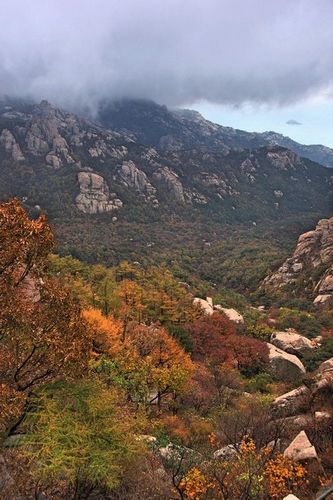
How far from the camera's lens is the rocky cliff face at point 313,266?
10649 cm

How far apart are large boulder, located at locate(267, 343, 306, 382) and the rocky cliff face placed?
52.0 meters

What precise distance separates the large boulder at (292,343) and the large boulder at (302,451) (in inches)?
1732

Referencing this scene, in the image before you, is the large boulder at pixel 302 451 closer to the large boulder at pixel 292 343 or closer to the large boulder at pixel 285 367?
the large boulder at pixel 285 367

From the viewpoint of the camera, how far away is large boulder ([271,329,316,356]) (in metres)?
60.0

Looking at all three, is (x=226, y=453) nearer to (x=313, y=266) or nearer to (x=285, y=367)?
(x=285, y=367)

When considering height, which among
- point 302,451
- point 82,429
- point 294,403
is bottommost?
point 294,403

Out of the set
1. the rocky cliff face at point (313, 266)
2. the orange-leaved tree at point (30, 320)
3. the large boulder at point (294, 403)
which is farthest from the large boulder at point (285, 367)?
the rocky cliff face at point (313, 266)

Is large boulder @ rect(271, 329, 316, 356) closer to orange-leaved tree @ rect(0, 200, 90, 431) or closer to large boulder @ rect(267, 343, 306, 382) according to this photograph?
large boulder @ rect(267, 343, 306, 382)

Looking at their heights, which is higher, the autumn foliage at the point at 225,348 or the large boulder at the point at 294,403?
the large boulder at the point at 294,403

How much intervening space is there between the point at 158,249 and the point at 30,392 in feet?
592

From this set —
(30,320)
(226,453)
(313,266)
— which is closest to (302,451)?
(226,453)

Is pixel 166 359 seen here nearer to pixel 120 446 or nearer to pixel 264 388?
pixel 264 388

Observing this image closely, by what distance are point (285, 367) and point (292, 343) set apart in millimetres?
9863

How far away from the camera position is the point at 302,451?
56.5 feet
